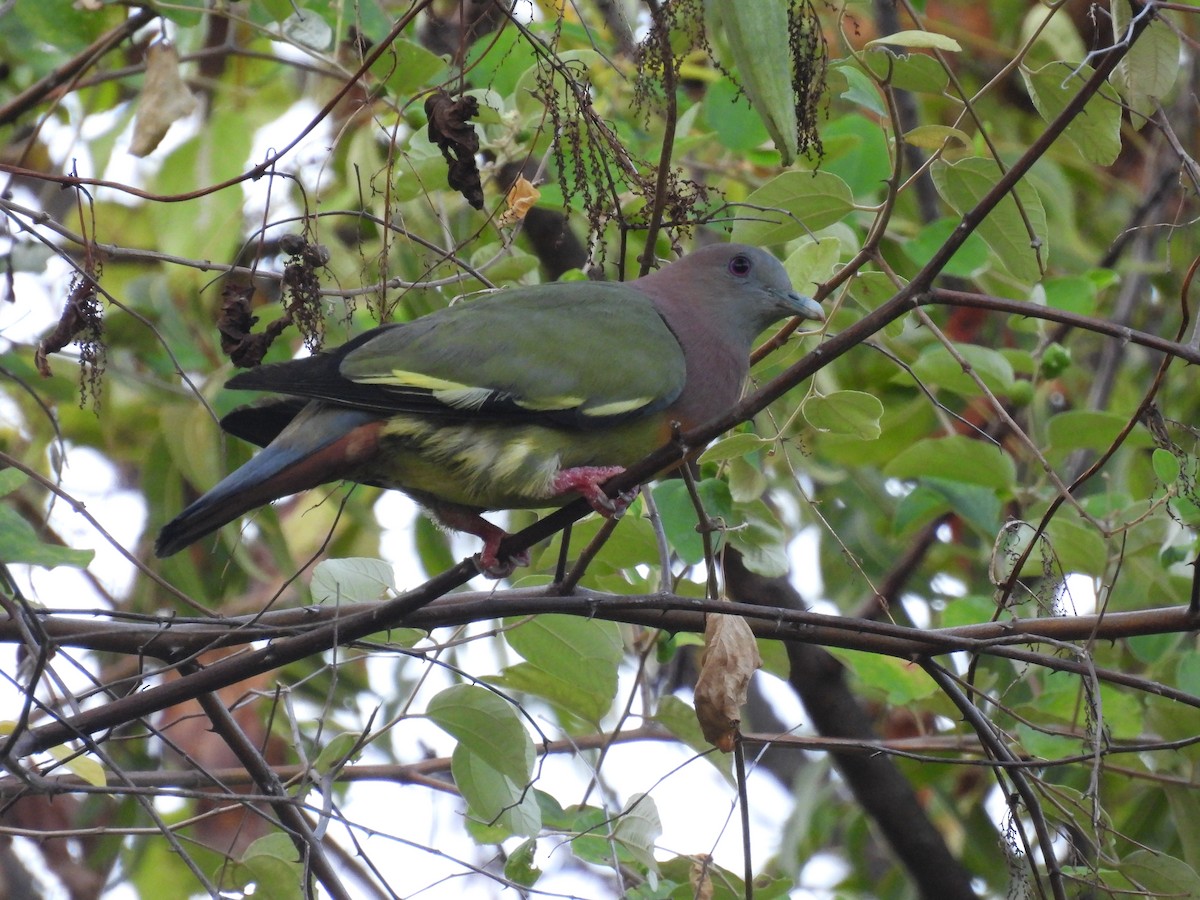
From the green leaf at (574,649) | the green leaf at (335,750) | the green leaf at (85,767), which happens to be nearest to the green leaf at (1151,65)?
the green leaf at (574,649)

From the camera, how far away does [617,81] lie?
189 inches

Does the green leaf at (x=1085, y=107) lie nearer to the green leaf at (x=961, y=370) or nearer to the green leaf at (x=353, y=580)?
the green leaf at (x=961, y=370)

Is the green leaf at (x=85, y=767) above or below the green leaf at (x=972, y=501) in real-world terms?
below

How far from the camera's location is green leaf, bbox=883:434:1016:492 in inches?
148

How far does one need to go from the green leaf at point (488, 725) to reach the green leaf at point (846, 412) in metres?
0.92

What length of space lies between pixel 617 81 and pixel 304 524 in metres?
2.59

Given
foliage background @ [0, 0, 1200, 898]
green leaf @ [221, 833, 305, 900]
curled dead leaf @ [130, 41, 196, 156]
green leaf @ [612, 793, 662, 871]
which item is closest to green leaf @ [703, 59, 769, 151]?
foliage background @ [0, 0, 1200, 898]

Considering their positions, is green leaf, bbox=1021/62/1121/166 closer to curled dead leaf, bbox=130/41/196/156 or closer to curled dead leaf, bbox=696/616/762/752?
curled dead leaf, bbox=696/616/762/752

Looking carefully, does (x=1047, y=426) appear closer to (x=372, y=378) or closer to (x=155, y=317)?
(x=372, y=378)

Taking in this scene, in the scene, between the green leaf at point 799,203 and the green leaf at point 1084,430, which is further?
the green leaf at point 1084,430

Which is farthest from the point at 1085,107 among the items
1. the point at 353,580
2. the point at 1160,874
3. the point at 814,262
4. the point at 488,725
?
the point at 353,580

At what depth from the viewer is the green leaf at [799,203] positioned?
298 centimetres

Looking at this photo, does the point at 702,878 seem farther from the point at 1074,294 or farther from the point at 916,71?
the point at 1074,294

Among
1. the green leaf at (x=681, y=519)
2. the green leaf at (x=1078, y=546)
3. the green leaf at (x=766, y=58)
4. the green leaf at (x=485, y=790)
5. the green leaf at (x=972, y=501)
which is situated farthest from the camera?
the green leaf at (x=972, y=501)
